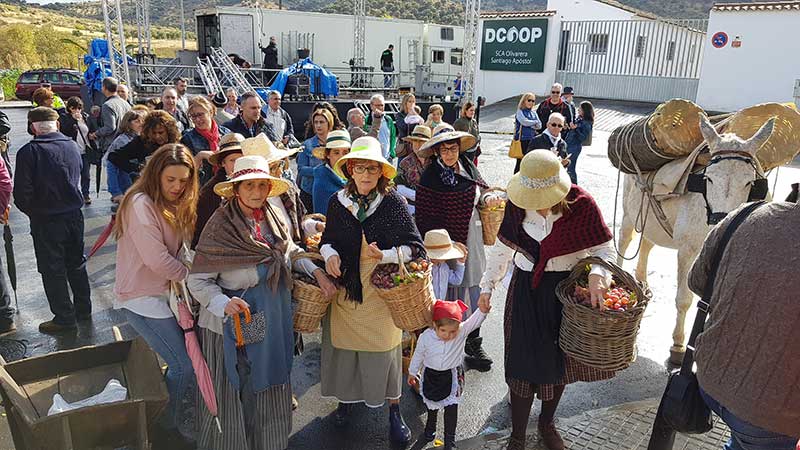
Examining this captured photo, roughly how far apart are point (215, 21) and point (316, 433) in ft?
72.3

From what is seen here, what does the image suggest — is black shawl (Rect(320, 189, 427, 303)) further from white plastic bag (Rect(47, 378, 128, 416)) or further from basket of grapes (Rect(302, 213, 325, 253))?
white plastic bag (Rect(47, 378, 128, 416))

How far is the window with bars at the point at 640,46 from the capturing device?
22.5m

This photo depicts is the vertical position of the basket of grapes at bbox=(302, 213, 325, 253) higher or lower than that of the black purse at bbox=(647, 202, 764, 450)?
higher

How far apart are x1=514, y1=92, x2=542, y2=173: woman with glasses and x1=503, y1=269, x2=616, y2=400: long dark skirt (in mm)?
7490

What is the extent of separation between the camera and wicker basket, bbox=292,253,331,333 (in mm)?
3330

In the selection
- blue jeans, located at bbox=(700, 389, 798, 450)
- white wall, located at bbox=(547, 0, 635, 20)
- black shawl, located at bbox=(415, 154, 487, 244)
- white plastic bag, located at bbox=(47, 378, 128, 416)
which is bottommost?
white plastic bag, located at bbox=(47, 378, 128, 416)

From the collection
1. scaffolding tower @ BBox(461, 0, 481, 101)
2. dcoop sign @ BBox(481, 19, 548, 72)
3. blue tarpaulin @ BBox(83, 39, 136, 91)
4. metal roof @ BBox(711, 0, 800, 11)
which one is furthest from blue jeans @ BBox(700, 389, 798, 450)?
dcoop sign @ BBox(481, 19, 548, 72)

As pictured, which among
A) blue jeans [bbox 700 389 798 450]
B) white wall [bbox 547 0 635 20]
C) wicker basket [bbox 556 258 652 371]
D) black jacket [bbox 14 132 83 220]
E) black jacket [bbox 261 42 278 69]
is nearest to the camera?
blue jeans [bbox 700 389 798 450]

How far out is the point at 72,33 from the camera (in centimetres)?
4903

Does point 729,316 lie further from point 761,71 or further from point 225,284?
point 761,71

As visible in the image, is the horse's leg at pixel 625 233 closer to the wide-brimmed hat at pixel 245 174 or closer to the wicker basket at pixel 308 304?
the wicker basket at pixel 308 304

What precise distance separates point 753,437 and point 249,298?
98.3 inches

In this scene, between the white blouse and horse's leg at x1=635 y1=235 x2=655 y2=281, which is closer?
the white blouse

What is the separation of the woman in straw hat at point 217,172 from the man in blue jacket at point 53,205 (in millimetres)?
1460
